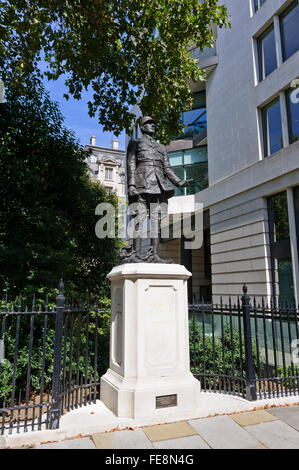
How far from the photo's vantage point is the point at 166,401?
179 inches

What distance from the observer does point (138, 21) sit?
8.40 metres

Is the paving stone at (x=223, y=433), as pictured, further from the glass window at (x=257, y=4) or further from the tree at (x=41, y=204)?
the glass window at (x=257, y=4)

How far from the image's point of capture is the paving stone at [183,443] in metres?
3.61

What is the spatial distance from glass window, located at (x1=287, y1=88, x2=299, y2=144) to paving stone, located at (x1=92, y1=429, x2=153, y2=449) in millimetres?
12725

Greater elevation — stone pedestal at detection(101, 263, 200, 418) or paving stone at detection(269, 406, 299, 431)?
stone pedestal at detection(101, 263, 200, 418)

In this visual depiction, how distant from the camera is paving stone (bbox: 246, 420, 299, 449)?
367 cm

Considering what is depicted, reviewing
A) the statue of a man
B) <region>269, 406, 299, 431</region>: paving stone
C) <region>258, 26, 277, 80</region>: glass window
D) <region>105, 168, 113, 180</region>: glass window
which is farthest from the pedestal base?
<region>105, 168, 113, 180</region>: glass window

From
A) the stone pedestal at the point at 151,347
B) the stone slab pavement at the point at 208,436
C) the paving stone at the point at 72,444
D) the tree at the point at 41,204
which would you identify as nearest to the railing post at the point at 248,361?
the stone slab pavement at the point at 208,436

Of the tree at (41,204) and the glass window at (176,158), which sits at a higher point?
the glass window at (176,158)

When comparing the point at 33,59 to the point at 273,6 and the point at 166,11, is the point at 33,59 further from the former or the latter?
the point at 273,6

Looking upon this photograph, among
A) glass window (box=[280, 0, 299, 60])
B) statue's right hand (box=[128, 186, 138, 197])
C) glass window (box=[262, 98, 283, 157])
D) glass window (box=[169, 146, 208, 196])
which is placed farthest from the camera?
glass window (box=[169, 146, 208, 196])

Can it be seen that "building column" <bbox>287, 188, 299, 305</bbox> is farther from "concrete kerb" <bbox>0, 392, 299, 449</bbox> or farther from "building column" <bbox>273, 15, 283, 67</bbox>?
"concrete kerb" <bbox>0, 392, 299, 449</bbox>

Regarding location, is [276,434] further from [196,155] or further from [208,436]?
[196,155]

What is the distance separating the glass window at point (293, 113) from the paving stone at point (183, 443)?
12430 millimetres
